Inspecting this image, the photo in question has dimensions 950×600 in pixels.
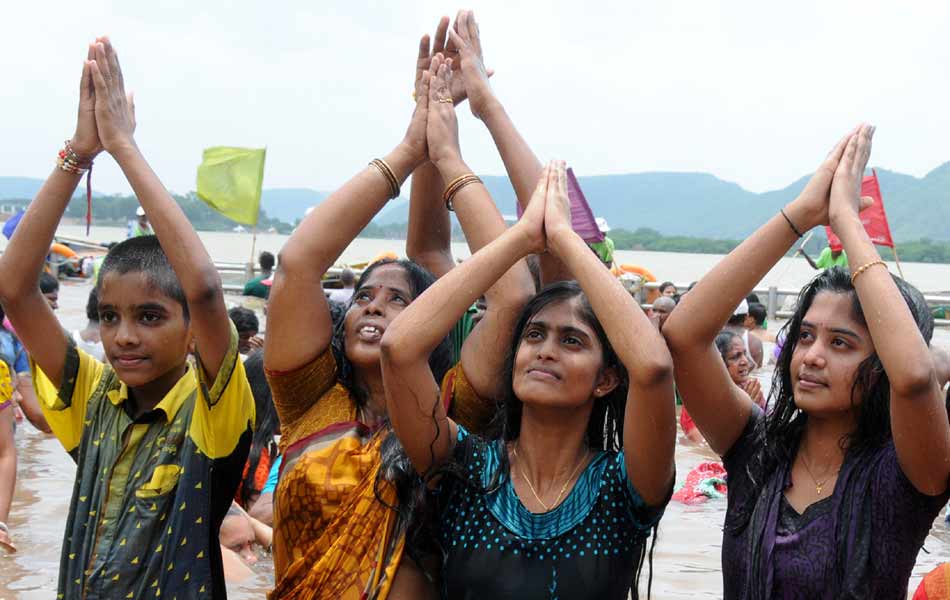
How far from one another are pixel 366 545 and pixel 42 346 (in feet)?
3.84

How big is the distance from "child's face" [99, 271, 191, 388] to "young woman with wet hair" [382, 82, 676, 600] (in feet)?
2.62

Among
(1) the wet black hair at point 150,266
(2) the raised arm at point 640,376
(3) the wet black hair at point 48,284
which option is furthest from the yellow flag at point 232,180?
(2) the raised arm at point 640,376

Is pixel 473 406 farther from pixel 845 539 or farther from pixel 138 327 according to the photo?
pixel 845 539

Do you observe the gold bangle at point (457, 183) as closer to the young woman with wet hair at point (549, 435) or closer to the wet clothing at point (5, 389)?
the young woman with wet hair at point (549, 435)

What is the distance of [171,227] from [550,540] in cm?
134

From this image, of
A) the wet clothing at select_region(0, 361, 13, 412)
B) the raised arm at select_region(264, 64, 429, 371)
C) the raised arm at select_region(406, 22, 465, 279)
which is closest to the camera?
the raised arm at select_region(264, 64, 429, 371)

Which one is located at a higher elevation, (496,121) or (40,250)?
(496,121)

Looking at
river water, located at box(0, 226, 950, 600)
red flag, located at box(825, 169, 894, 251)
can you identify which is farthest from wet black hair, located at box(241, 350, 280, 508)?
red flag, located at box(825, 169, 894, 251)

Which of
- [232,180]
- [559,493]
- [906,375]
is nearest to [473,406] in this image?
[559,493]

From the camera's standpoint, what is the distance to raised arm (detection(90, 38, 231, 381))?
3.31m

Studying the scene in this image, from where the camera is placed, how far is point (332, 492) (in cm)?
332

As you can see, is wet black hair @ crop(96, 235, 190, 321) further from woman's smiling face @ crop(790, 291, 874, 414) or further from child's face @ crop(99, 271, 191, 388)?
woman's smiling face @ crop(790, 291, 874, 414)

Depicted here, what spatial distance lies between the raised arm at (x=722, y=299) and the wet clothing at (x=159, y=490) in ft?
4.11

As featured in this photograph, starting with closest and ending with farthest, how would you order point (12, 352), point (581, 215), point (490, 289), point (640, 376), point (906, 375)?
point (906, 375), point (640, 376), point (490, 289), point (581, 215), point (12, 352)
